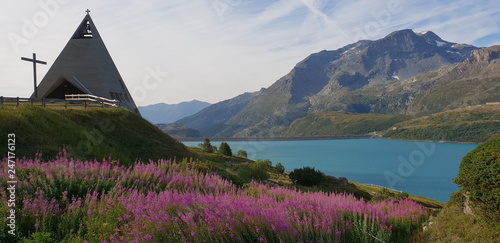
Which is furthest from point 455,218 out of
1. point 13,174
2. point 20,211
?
point 13,174

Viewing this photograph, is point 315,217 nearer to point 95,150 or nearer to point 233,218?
point 233,218

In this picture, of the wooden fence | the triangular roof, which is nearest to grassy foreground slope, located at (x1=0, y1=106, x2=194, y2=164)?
the wooden fence

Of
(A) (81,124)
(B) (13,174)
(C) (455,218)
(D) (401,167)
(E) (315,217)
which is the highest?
(A) (81,124)

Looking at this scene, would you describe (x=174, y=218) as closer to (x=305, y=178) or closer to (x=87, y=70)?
(x=305, y=178)

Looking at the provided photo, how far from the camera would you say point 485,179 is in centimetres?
756

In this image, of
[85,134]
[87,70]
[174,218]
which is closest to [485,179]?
[174,218]

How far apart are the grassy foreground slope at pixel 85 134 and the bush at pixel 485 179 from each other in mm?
15291

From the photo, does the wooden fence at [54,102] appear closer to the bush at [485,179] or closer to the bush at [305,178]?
the bush at [485,179]

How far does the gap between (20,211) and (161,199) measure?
287 centimetres

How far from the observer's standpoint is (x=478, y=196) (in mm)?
7648

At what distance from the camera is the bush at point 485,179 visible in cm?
725

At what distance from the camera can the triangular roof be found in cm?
4206

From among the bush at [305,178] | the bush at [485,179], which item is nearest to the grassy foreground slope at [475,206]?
the bush at [485,179]

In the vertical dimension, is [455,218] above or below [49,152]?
below
